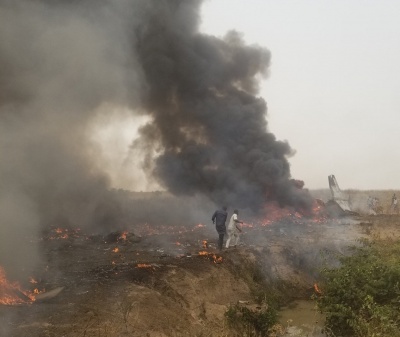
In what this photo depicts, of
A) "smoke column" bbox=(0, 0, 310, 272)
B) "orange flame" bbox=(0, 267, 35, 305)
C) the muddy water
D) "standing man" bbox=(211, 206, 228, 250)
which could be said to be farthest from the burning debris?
"orange flame" bbox=(0, 267, 35, 305)

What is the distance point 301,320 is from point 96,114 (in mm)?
17988

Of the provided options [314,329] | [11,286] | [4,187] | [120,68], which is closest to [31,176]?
[4,187]

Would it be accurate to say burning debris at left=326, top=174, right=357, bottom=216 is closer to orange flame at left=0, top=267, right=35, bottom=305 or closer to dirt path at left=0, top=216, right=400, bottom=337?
dirt path at left=0, top=216, right=400, bottom=337

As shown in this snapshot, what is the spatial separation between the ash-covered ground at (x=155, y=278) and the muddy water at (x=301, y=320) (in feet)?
2.42

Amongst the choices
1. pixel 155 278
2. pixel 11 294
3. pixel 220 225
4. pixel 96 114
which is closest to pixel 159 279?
pixel 155 278

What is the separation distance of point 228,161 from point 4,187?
17.4 meters

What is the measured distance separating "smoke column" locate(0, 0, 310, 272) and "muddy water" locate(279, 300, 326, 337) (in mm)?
9378

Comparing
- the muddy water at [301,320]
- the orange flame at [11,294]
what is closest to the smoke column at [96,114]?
the orange flame at [11,294]

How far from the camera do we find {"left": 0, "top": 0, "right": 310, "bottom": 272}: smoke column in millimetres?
17062

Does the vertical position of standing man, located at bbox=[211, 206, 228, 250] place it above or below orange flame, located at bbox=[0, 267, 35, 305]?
above

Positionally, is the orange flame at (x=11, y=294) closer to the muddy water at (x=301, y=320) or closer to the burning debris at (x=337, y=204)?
the muddy water at (x=301, y=320)

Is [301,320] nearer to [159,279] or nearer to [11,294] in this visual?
[159,279]

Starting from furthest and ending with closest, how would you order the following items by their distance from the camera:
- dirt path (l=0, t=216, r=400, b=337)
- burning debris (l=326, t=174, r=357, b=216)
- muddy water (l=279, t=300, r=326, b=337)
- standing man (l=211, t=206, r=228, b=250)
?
1. burning debris (l=326, t=174, r=357, b=216)
2. standing man (l=211, t=206, r=228, b=250)
3. muddy water (l=279, t=300, r=326, b=337)
4. dirt path (l=0, t=216, r=400, b=337)

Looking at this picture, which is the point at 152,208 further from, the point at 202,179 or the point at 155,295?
the point at 155,295
